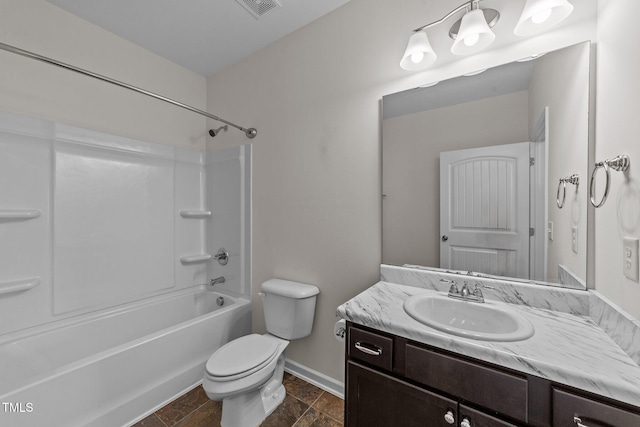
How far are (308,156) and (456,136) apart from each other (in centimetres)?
92

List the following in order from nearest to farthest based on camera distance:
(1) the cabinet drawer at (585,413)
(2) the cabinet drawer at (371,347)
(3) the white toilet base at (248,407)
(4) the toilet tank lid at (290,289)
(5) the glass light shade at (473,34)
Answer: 1. (1) the cabinet drawer at (585,413)
2. (2) the cabinet drawer at (371,347)
3. (5) the glass light shade at (473,34)
4. (3) the white toilet base at (248,407)
5. (4) the toilet tank lid at (290,289)

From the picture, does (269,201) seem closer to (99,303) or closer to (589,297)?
(99,303)

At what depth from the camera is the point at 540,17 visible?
1.03 metres

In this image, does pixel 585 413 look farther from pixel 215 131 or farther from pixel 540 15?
pixel 215 131

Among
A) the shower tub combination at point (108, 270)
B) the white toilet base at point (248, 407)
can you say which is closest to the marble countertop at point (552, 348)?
the white toilet base at point (248, 407)

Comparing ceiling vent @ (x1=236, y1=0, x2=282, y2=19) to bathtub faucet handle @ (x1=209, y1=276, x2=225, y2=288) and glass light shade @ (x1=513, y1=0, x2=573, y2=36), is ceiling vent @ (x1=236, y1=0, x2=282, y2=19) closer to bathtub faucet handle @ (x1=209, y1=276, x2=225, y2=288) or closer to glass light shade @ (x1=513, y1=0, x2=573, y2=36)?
glass light shade @ (x1=513, y1=0, x2=573, y2=36)

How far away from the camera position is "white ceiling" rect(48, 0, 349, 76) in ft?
5.34

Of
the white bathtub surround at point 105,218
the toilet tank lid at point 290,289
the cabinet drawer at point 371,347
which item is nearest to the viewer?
the cabinet drawer at point 371,347

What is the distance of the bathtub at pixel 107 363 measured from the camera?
1197 mm

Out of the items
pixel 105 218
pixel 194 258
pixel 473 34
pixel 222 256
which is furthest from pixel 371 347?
pixel 105 218

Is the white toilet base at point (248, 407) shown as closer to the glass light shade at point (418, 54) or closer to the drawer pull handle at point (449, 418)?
the drawer pull handle at point (449, 418)

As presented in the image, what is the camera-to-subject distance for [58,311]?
1655mm

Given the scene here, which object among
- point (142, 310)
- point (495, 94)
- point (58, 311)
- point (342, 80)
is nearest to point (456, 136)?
point (495, 94)

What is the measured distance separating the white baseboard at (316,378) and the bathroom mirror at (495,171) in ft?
3.03
